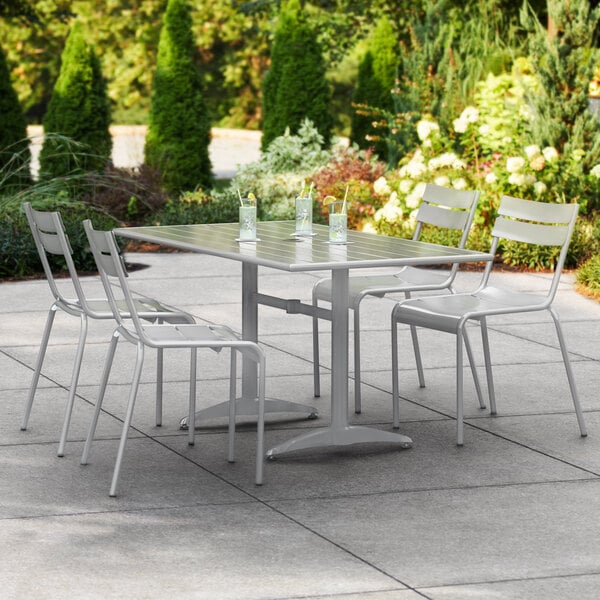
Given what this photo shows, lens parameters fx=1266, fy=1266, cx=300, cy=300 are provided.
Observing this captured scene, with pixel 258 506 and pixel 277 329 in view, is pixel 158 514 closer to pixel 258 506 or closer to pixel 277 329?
pixel 258 506

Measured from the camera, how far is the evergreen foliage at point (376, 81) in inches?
674

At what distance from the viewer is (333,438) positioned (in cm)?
554

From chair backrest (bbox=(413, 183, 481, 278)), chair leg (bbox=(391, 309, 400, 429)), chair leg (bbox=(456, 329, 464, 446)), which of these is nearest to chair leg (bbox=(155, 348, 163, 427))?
chair leg (bbox=(391, 309, 400, 429))

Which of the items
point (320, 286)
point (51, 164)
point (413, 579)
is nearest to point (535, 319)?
point (320, 286)

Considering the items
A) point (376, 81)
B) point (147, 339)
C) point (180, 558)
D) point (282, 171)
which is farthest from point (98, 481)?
point (376, 81)

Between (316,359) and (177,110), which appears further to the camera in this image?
(177,110)

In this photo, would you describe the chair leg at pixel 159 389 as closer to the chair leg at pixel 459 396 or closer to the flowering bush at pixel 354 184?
the chair leg at pixel 459 396

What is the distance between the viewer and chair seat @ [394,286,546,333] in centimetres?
578

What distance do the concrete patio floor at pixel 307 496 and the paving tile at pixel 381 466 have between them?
1cm

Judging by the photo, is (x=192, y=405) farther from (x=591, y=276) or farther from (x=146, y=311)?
(x=591, y=276)

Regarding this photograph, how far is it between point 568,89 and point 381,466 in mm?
7676

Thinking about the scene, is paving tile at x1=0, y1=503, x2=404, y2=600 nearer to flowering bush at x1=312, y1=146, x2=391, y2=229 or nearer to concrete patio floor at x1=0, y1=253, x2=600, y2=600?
concrete patio floor at x1=0, y1=253, x2=600, y2=600

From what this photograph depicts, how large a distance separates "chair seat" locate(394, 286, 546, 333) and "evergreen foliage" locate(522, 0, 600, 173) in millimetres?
6090

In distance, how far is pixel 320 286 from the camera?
262 inches
